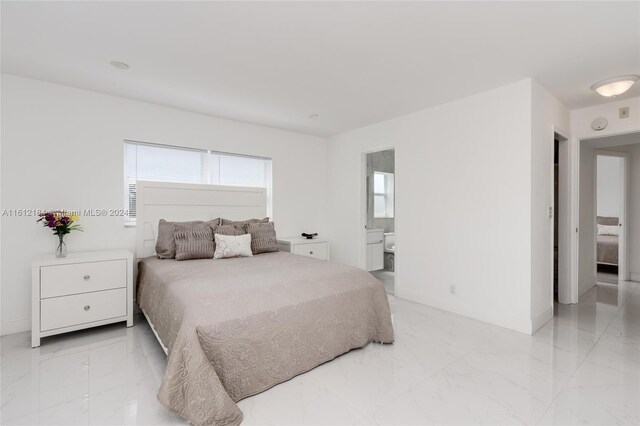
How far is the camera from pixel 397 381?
2072 mm

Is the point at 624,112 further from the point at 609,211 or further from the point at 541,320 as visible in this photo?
the point at 609,211

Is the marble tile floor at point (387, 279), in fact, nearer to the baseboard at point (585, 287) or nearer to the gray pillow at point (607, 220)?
the baseboard at point (585, 287)

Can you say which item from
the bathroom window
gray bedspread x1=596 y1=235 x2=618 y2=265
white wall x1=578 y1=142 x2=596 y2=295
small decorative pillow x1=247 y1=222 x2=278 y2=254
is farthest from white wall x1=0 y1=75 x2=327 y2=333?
gray bedspread x1=596 y1=235 x2=618 y2=265

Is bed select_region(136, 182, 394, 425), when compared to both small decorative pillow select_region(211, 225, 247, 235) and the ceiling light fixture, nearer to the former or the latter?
small decorative pillow select_region(211, 225, 247, 235)

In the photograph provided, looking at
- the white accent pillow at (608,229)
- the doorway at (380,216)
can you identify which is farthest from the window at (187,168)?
the white accent pillow at (608,229)

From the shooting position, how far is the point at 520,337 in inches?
110

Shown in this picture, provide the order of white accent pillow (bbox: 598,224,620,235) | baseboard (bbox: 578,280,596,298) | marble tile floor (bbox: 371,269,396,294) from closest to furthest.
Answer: baseboard (bbox: 578,280,596,298)
marble tile floor (bbox: 371,269,396,294)
white accent pillow (bbox: 598,224,620,235)

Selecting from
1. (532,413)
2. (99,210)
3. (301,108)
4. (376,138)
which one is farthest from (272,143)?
(532,413)

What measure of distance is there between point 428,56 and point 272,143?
2.67 metres

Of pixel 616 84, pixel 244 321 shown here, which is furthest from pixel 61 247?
pixel 616 84

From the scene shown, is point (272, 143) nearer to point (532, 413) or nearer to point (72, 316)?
point (72, 316)

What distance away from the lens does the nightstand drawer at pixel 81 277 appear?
8.54ft

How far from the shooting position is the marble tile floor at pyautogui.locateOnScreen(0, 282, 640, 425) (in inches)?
68.3

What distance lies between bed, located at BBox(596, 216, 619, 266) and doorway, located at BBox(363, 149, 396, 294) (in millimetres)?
3719
